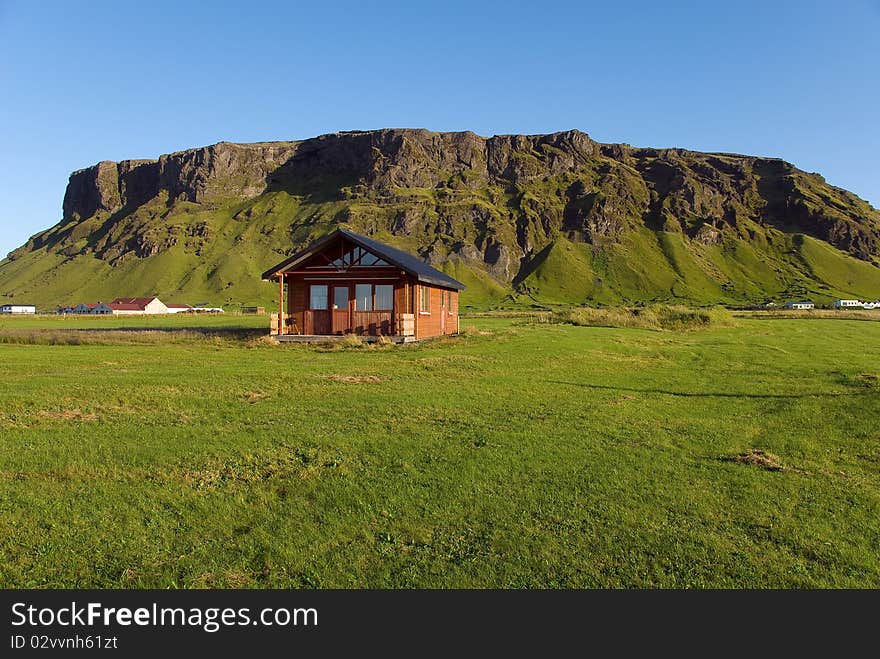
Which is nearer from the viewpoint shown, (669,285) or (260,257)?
(669,285)

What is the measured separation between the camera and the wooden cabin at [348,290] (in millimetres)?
31500

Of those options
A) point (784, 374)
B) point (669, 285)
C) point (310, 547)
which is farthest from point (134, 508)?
point (669, 285)

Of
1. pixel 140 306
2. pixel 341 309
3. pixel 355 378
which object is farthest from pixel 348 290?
pixel 140 306

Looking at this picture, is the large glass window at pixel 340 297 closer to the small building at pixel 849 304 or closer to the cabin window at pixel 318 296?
the cabin window at pixel 318 296

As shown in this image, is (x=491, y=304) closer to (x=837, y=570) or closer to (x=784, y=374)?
(x=784, y=374)

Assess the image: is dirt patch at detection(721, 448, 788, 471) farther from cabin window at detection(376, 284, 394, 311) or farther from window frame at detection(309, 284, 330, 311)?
window frame at detection(309, 284, 330, 311)

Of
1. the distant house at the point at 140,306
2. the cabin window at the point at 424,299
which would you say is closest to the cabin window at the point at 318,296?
the cabin window at the point at 424,299

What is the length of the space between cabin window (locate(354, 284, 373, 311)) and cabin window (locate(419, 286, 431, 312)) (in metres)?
2.84

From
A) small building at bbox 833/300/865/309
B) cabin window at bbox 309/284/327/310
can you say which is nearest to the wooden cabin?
cabin window at bbox 309/284/327/310

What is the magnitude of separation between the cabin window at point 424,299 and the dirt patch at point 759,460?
24.1 meters

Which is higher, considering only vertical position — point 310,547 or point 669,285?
point 669,285

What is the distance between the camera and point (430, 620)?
15.9 ft

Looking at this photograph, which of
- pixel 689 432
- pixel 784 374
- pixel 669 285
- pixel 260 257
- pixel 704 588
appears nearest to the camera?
pixel 704 588

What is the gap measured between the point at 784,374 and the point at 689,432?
1030 centimetres
